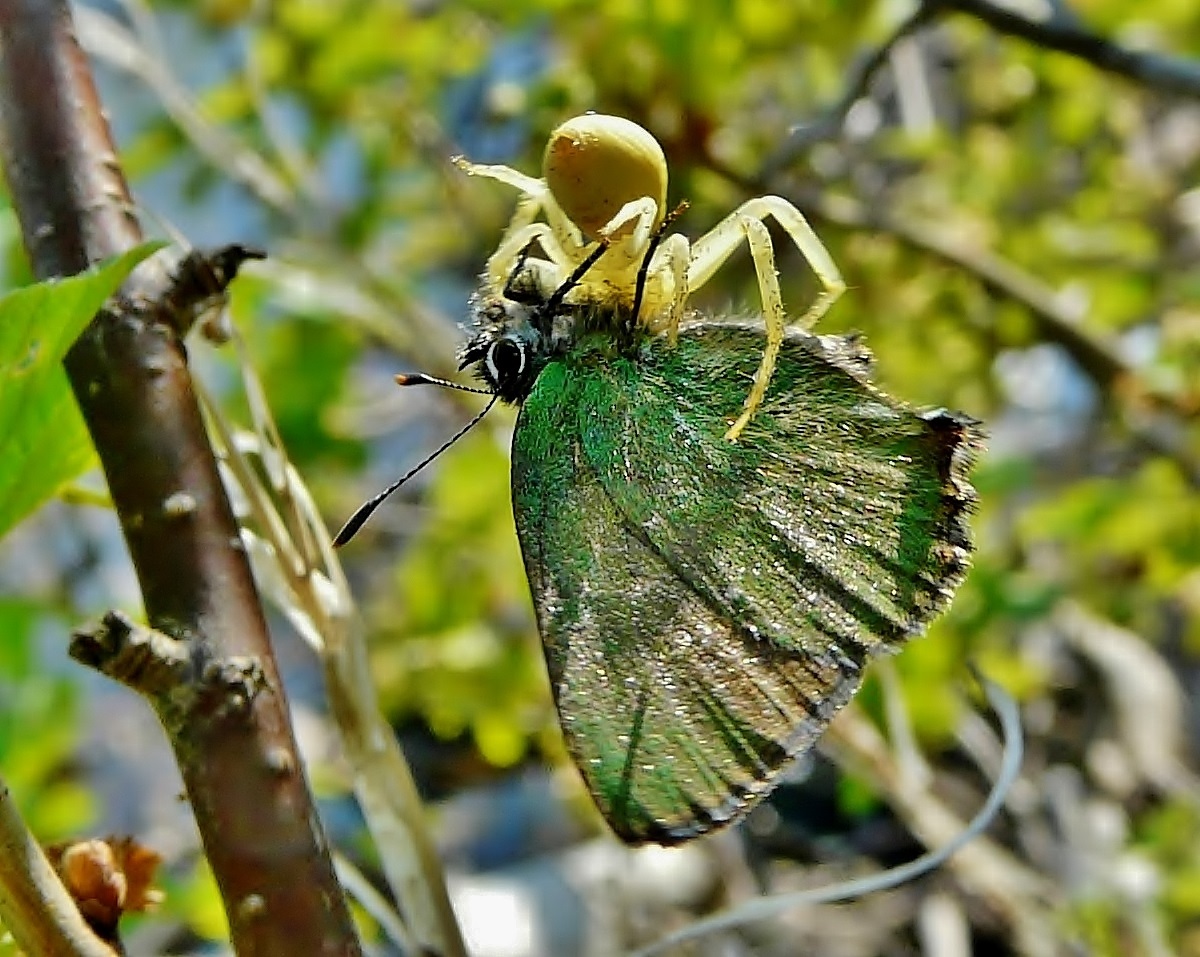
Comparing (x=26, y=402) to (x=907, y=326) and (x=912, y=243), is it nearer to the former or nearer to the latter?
(x=912, y=243)

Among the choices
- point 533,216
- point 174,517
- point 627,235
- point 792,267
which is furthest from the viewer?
point 792,267

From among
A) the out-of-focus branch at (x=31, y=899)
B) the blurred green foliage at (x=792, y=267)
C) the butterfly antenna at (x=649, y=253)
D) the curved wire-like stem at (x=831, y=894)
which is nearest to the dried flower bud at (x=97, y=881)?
the out-of-focus branch at (x=31, y=899)

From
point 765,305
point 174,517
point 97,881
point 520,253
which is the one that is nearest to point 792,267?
point 520,253

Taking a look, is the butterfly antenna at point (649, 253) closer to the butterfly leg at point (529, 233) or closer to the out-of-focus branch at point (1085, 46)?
the butterfly leg at point (529, 233)

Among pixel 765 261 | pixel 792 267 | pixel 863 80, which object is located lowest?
pixel 765 261

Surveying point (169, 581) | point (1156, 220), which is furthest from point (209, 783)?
point (1156, 220)

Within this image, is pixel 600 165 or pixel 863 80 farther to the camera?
pixel 863 80

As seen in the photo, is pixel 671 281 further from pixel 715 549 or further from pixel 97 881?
pixel 97 881
